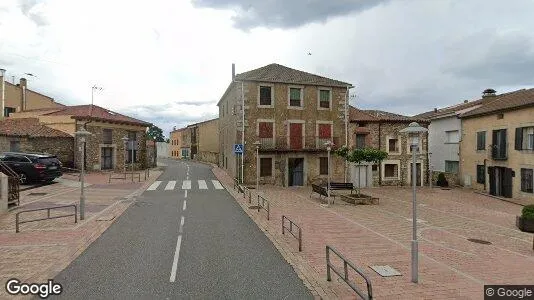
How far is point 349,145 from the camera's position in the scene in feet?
96.2

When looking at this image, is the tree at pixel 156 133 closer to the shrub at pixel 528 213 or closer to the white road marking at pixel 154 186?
the white road marking at pixel 154 186

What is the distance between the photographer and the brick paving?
761cm

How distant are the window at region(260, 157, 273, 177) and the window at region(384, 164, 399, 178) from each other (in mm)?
10154

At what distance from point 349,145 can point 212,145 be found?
109ft

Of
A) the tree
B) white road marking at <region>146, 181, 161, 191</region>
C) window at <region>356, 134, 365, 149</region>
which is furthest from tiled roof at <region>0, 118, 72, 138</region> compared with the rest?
the tree

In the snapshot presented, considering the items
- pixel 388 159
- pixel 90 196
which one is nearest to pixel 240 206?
pixel 90 196

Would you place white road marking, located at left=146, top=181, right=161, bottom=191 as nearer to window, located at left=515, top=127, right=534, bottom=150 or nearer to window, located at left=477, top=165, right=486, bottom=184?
window, located at left=515, top=127, right=534, bottom=150

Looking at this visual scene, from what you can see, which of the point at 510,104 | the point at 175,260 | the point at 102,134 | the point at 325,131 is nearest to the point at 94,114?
the point at 102,134

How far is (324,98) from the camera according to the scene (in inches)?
1136

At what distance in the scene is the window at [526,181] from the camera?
75.0 feet

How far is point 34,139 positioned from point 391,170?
31.0m

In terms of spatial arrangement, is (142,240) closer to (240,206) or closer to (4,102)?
(240,206)

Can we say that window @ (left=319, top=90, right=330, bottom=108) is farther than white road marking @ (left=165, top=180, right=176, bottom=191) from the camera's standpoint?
Yes

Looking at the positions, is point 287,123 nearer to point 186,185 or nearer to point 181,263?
point 186,185
